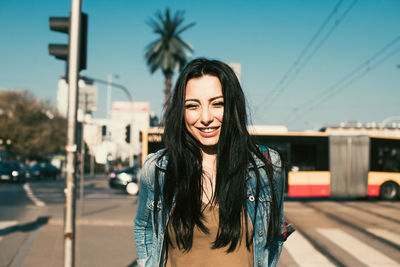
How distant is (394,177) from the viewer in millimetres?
17516

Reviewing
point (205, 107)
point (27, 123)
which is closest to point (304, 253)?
point (205, 107)

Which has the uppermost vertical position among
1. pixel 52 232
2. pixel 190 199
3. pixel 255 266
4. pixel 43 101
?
pixel 43 101

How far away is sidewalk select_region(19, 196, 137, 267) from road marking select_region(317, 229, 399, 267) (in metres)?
3.67

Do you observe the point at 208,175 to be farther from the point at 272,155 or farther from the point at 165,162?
the point at 272,155

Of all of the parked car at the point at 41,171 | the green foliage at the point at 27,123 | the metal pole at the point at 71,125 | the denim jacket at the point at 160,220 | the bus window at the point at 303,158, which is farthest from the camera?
the green foliage at the point at 27,123

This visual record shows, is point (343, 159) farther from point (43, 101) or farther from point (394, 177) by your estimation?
point (43, 101)

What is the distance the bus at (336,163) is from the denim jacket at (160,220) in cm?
1494

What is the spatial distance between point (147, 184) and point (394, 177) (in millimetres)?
17684

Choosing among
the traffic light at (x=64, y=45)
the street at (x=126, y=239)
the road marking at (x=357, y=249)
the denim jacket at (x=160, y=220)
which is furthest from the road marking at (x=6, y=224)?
the denim jacket at (x=160, y=220)

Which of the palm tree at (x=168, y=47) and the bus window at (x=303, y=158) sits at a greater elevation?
the palm tree at (x=168, y=47)

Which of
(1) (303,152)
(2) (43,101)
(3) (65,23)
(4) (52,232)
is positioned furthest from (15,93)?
(3) (65,23)

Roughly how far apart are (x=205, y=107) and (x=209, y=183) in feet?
1.22

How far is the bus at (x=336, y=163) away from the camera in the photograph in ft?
56.0

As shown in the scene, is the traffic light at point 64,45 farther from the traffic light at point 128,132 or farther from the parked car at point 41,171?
the parked car at point 41,171
